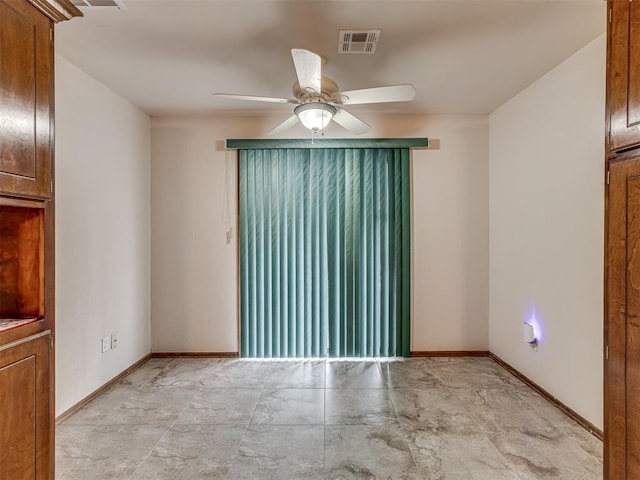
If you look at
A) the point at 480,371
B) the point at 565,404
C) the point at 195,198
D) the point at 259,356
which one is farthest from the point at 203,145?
the point at 565,404

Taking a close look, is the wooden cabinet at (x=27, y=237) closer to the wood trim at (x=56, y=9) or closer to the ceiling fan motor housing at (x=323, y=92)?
the wood trim at (x=56, y=9)

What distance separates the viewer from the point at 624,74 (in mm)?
1467

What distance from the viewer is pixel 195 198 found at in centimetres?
389

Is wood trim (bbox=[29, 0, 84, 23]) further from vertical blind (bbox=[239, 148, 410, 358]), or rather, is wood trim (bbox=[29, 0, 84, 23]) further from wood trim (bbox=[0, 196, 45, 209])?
vertical blind (bbox=[239, 148, 410, 358])

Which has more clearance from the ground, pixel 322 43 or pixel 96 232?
pixel 322 43

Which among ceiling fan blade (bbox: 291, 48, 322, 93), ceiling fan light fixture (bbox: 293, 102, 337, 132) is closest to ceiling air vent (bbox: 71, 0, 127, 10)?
ceiling fan blade (bbox: 291, 48, 322, 93)

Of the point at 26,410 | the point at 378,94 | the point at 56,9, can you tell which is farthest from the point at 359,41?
Answer: the point at 26,410

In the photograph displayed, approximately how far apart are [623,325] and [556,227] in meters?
1.47

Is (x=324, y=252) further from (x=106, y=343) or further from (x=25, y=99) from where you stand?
(x=25, y=99)

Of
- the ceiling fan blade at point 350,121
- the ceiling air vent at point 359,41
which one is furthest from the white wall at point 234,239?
the ceiling air vent at point 359,41

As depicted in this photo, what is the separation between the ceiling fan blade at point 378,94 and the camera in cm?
230

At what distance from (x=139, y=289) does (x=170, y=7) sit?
2.67m

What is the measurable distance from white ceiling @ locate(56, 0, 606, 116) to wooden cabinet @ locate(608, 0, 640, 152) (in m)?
0.66

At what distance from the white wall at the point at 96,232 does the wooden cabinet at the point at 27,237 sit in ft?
3.21
